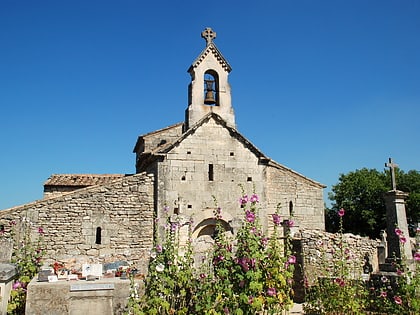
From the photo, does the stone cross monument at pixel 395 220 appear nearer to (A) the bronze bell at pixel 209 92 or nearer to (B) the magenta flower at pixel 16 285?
(A) the bronze bell at pixel 209 92

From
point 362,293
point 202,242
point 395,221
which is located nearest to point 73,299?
point 362,293

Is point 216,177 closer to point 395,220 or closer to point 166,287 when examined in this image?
point 395,220

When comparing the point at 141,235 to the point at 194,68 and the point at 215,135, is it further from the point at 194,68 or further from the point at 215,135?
the point at 194,68

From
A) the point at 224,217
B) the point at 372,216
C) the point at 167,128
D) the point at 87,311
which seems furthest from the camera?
the point at 372,216

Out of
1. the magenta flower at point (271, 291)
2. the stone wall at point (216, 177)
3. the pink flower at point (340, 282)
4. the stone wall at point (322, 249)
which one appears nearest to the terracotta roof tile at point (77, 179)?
the stone wall at point (216, 177)

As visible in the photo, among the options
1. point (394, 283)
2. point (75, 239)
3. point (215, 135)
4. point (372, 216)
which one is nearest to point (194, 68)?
point (215, 135)

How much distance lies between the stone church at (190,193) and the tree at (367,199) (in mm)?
16673

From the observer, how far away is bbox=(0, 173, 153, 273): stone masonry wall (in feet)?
41.8

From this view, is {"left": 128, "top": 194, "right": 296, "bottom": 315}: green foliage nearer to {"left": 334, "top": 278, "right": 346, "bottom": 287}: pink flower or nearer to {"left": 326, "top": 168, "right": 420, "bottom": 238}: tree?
{"left": 334, "top": 278, "right": 346, "bottom": 287}: pink flower

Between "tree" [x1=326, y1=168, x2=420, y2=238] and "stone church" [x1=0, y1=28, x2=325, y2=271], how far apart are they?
54.7 feet

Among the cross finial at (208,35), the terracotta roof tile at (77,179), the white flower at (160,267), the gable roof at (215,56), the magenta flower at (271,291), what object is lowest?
the magenta flower at (271,291)

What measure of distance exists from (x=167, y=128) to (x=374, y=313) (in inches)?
584

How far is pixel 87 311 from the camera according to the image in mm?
5559

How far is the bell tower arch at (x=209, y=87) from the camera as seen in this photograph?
1490 centimetres
